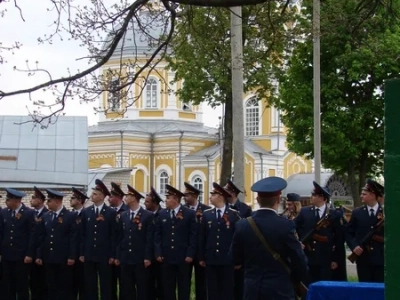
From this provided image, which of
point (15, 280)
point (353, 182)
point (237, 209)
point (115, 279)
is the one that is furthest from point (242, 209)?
point (353, 182)

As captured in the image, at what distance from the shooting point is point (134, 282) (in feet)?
41.8

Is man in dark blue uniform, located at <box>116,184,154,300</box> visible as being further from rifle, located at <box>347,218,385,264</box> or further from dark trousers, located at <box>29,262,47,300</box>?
rifle, located at <box>347,218,385,264</box>

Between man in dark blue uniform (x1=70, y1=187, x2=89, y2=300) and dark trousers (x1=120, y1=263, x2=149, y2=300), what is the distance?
0.79 metres

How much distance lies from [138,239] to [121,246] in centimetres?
30

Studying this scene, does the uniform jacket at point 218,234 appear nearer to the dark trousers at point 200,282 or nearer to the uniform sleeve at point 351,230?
the dark trousers at point 200,282

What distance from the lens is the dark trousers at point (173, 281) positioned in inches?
490

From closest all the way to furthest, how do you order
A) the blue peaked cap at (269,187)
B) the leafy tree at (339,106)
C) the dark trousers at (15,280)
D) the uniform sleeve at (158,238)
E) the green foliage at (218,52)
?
the blue peaked cap at (269,187), the uniform sleeve at (158,238), the dark trousers at (15,280), the green foliage at (218,52), the leafy tree at (339,106)

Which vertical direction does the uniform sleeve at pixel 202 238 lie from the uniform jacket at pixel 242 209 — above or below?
below

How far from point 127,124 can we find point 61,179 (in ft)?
132

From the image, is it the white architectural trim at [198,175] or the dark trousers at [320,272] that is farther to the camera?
the white architectural trim at [198,175]

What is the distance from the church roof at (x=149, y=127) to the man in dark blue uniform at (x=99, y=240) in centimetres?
5249

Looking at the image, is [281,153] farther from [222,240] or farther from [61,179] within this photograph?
[222,240]

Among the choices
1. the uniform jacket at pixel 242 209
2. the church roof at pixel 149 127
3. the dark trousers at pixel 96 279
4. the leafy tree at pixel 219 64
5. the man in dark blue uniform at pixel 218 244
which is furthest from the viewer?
the church roof at pixel 149 127

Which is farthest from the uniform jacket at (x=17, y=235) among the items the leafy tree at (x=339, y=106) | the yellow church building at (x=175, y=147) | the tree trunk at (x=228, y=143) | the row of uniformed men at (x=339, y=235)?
the yellow church building at (x=175, y=147)
